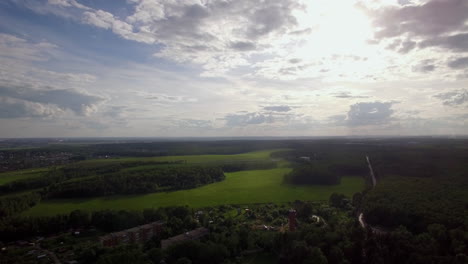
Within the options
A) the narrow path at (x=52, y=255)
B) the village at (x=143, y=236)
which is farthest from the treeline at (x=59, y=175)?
the narrow path at (x=52, y=255)

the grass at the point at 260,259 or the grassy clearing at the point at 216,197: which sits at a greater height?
the grassy clearing at the point at 216,197

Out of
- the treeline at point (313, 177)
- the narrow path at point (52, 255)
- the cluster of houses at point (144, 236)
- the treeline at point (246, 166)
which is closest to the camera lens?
the narrow path at point (52, 255)

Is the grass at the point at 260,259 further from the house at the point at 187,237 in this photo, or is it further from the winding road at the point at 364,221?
the winding road at the point at 364,221

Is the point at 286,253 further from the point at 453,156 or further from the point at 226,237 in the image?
the point at 453,156

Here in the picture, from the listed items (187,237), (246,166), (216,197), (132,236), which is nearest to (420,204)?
(187,237)

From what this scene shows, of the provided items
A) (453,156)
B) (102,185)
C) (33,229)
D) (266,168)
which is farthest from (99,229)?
(453,156)

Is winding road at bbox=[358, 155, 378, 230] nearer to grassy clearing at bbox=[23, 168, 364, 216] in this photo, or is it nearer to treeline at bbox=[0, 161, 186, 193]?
grassy clearing at bbox=[23, 168, 364, 216]
